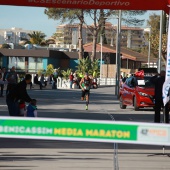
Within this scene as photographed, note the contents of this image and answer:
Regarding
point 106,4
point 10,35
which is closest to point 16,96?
point 106,4

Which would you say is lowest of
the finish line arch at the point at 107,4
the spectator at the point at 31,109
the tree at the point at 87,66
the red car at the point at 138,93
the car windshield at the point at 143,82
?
the tree at the point at 87,66

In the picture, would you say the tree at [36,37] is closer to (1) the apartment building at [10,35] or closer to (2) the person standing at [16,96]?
(1) the apartment building at [10,35]

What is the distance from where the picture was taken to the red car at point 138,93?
30.4 metres

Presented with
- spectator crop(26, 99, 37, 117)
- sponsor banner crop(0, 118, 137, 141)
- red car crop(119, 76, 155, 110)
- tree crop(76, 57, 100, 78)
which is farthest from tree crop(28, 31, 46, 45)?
sponsor banner crop(0, 118, 137, 141)

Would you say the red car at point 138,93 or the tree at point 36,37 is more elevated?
the tree at point 36,37

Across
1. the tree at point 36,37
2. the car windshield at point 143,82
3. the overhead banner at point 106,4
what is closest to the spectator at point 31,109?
the overhead banner at point 106,4

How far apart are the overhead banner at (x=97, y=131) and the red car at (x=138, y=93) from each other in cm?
1978

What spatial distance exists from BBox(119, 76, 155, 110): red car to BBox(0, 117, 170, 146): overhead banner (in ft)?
64.9

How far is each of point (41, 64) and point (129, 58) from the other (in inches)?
706

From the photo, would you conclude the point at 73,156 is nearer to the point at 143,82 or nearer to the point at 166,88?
the point at 166,88

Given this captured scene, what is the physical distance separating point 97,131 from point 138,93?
20.7 metres

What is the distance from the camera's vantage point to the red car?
3042 centimetres

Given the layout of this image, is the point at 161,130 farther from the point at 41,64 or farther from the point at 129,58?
the point at 129,58

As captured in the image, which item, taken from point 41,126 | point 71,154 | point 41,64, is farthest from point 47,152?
point 41,64
